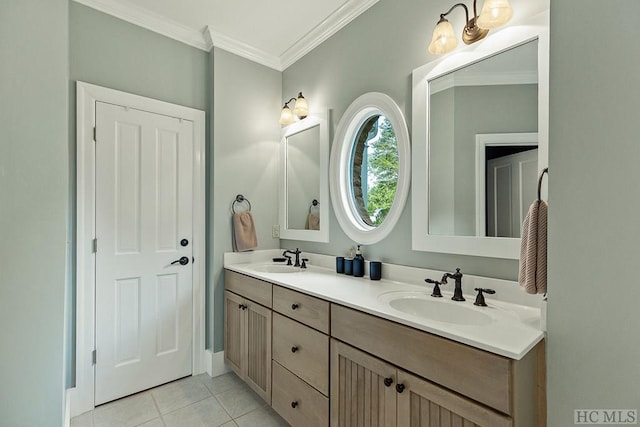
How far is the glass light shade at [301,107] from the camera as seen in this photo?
96.3 inches

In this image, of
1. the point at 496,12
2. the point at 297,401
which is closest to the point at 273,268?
the point at 297,401

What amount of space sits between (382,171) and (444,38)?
808 millimetres

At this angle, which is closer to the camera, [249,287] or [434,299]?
[434,299]

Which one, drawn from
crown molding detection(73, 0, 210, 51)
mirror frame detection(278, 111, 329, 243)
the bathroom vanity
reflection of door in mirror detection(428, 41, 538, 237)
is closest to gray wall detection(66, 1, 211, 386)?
crown molding detection(73, 0, 210, 51)

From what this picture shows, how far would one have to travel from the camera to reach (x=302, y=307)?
1.62 meters

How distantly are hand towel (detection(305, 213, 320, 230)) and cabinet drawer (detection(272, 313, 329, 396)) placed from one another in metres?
0.84

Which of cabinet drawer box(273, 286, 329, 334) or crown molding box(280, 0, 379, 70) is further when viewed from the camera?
crown molding box(280, 0, 379, 70)

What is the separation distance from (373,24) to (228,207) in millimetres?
1732

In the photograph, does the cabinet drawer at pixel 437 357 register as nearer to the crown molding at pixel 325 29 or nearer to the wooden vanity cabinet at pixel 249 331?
the wooden vanity cabinet at pixel 249 331

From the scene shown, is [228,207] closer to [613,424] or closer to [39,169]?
[39,169]

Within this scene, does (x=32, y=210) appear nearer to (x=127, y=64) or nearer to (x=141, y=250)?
(x=141, y=250)

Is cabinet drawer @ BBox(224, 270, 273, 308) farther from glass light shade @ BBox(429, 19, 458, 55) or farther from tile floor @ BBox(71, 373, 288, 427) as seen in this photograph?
glass light shade @ BBox(429, 19, 458, 55)

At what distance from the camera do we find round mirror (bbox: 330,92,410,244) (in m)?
1.83

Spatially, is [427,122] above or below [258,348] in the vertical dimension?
above
